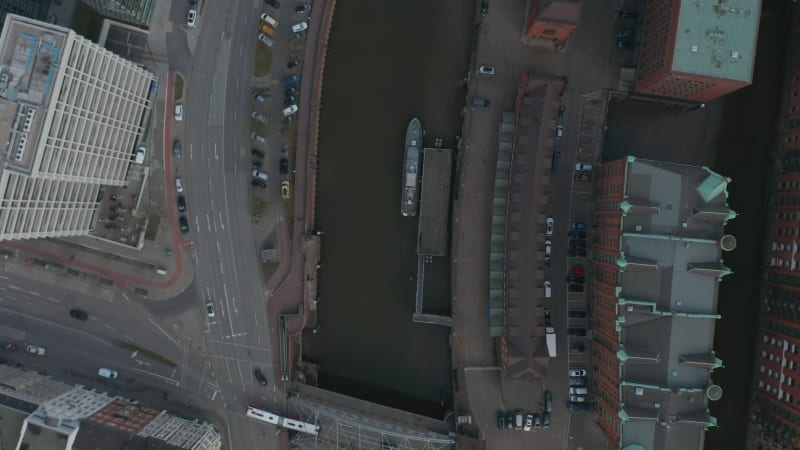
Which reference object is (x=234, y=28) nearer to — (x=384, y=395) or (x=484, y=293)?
(x=484, y=293)

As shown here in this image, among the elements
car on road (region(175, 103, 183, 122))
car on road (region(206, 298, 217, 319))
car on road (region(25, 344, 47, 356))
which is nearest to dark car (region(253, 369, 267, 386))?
car on road (region(206, 298, 217, 319))

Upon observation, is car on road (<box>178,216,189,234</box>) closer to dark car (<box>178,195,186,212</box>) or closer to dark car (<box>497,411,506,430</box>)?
dark car (<box>178,195,186,212</box>)

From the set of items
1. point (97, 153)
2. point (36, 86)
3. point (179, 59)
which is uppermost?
point (179, 59)

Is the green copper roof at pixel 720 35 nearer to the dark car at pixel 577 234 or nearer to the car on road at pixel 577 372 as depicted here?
the dark car at pixel 577 234

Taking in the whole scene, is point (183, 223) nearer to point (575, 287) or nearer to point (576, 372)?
point (575, 287)

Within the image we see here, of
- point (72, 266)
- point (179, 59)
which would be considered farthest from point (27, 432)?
point (179, 59)

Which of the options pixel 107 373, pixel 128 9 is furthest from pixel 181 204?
pixel 128 9
